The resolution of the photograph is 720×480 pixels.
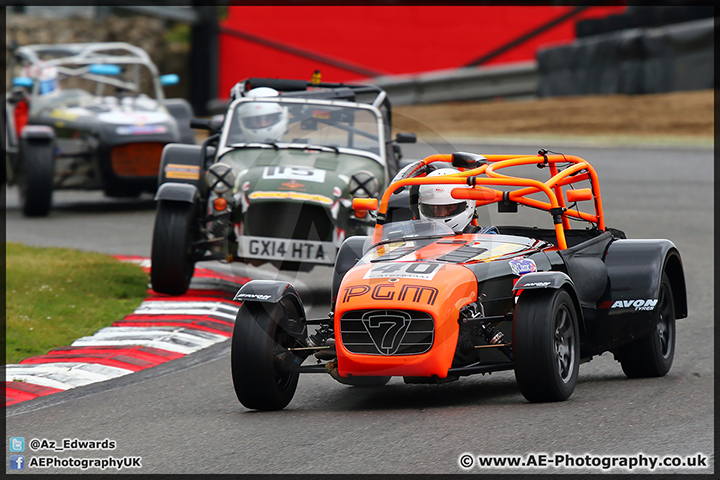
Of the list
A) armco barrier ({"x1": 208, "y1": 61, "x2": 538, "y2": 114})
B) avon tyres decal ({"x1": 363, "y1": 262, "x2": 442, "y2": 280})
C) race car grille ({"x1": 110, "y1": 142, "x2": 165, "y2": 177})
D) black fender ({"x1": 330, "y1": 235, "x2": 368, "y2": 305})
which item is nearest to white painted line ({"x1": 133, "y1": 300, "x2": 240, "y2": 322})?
black fender ({"x1": 330, "y1": 235, "x2": 368, "y2": 305})

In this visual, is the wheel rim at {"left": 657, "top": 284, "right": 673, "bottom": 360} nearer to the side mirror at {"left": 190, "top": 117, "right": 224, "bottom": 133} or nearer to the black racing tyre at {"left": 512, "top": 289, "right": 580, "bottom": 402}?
the black racing tyre at {"left": 512, "top": 289, "right": 580, "bottom": 402}

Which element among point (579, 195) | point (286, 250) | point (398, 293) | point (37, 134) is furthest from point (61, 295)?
point (37, 134)

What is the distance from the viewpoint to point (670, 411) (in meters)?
6.26

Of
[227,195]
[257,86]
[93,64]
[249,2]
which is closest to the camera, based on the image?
[227,195]

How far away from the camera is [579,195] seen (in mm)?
7066

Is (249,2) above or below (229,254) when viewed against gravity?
above

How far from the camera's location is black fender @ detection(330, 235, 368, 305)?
283 inches

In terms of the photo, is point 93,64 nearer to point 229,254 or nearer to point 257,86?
point 257,86

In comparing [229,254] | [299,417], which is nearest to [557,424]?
[299,417]

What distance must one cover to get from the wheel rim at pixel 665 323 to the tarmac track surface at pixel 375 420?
0.60 feet

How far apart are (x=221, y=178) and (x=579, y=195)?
454 centimetres

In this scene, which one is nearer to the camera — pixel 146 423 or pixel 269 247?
pixel 146 423

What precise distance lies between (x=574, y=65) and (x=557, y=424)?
22.2m

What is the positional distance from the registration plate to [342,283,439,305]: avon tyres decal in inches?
133
